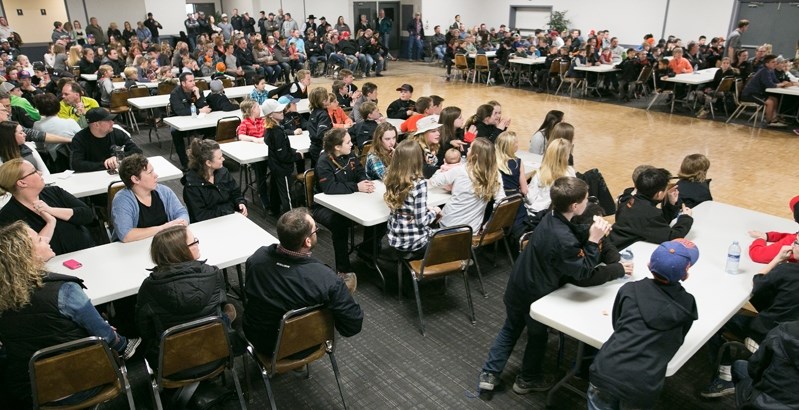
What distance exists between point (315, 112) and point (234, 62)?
7.87 m

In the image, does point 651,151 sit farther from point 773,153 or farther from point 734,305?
point 734,305

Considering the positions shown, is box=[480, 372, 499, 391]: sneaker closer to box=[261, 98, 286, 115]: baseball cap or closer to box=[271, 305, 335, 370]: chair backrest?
box=[271, 305, 335, 370]: chair backrest

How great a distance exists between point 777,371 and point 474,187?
89.7 inches

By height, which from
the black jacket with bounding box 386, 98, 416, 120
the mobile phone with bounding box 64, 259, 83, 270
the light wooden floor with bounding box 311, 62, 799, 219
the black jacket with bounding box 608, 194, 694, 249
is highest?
the black jacket with bounding box 386, 98, 416, 120

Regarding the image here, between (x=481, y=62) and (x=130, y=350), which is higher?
(x=481, y=62)

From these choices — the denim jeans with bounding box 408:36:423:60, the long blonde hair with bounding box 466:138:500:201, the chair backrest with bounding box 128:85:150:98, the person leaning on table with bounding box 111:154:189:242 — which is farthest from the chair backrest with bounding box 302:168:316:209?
the denim jeans with bounding box 408:36:423:60

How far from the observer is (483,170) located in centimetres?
405

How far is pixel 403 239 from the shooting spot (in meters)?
3.80

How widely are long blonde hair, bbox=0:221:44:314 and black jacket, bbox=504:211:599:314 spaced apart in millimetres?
2330

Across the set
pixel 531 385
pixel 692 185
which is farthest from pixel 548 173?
pixel 531 385

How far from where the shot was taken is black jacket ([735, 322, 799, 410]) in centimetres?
209

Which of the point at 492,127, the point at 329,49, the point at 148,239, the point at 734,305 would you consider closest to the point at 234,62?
the point at 329,49

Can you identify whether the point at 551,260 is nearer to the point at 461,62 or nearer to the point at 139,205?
the point at 139,205

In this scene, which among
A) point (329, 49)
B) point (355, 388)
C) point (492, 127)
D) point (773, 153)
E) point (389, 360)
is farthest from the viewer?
point (329, 49)
